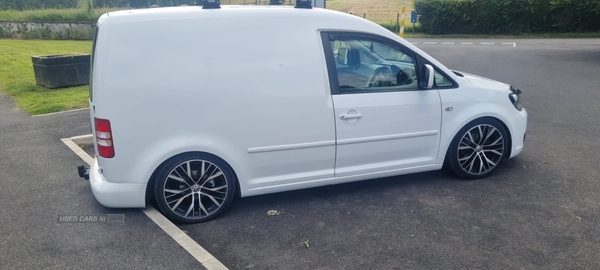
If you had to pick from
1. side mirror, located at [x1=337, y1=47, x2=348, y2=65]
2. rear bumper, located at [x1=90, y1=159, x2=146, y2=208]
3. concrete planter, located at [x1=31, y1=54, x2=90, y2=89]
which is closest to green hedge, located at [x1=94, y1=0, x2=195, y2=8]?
concrete planter, located at [x1=31, y1=54, x2=90, y2=89]

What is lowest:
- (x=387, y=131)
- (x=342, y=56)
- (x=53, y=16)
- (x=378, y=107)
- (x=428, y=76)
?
(x=387, y=131)

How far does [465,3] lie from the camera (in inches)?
1105

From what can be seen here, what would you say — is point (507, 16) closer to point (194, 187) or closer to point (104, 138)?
point (194, 187)

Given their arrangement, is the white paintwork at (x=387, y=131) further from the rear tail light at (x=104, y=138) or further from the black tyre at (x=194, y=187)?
the rear tail light at (x=104, y=138)

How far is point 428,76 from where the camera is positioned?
4785 mm

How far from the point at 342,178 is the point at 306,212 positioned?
52cm

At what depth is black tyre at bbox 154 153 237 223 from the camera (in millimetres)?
4301

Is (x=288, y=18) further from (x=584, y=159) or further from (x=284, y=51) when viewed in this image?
(x=584, y=159)

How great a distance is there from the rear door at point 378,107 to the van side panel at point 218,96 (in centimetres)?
16

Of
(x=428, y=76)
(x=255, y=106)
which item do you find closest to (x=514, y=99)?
(x=428, y=76)

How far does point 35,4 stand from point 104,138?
4253cm

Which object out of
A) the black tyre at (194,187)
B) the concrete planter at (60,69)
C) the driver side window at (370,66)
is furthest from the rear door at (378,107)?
the concrete planter at (60,69)

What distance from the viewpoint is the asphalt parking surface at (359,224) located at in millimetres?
3703

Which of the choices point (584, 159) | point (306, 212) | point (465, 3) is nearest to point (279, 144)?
point (306, 212)
